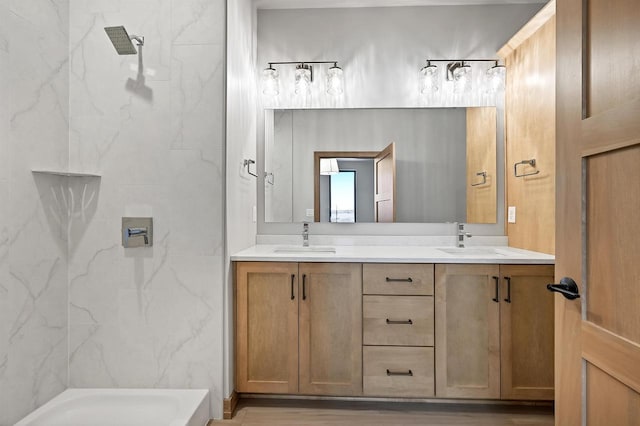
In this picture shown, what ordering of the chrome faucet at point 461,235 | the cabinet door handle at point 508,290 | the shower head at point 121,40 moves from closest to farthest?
the shower head at point 121,40 < the cabinet door handle at point 508,290 < the chrome faucet at point 461,235

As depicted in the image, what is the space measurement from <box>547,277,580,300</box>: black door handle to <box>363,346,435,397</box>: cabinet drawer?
1122 mm

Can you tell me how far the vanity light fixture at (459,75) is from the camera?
270cm

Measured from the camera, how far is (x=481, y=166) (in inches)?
109

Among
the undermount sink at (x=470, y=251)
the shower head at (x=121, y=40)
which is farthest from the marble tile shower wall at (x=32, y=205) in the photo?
the undermount sink at (x=470, y=251)

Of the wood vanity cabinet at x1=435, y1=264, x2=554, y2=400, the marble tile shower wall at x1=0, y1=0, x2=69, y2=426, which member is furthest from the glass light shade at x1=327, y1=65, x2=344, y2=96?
the marble tile shower wall at x1=0, y1=0, x2=69, y2=426

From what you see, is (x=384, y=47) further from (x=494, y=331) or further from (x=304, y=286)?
(x=494, y=331)

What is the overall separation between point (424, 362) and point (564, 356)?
1046 mm

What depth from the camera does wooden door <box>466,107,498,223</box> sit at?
2756mm

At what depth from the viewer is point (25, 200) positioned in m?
1.77

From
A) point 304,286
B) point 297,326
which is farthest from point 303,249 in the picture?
point 297,326

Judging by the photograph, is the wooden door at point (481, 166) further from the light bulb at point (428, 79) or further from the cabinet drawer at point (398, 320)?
the cabinet drawer at point (398, 320)

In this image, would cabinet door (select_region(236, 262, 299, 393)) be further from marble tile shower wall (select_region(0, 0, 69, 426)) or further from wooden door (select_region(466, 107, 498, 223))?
wooden door (select_region(466, 107, 498, 223))

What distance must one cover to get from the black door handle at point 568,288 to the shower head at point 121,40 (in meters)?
2.09

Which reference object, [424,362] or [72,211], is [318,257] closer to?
[424,362]
